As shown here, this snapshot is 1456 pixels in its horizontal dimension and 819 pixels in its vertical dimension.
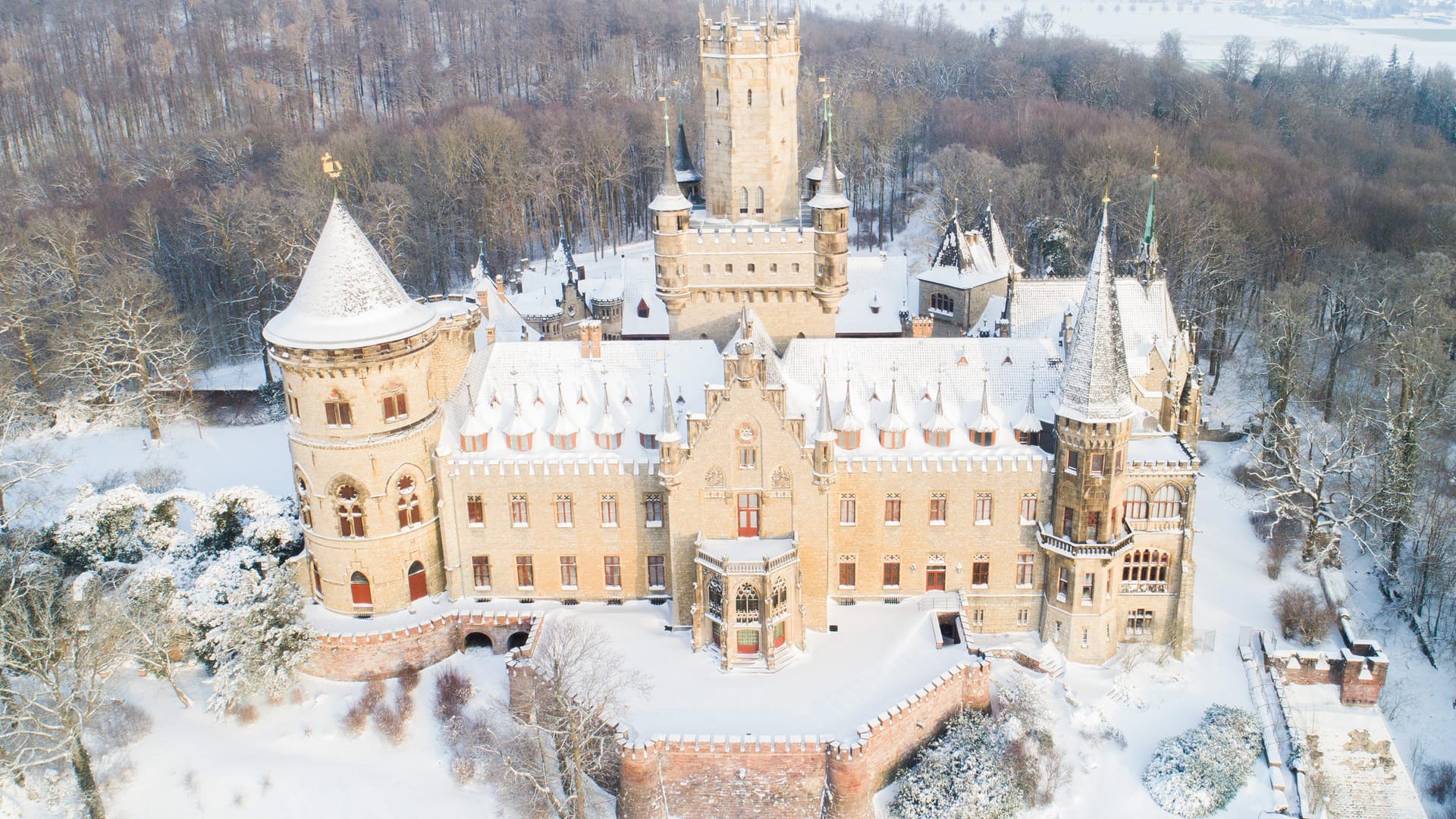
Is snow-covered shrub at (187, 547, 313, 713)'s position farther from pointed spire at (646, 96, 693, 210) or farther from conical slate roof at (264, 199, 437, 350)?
pointed spire at (646, 96, 693, 210)

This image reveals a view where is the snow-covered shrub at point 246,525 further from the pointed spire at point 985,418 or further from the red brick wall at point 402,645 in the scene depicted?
the pointed spire at point 985,418

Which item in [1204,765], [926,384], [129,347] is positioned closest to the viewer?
[1204,765]

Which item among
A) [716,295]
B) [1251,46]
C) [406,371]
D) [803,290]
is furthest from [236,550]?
[1251,46]

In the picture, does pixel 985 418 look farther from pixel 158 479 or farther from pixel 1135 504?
pixel 158 479

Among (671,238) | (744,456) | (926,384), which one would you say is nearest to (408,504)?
(744,456)

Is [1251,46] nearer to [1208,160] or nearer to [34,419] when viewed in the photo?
[1208,160]

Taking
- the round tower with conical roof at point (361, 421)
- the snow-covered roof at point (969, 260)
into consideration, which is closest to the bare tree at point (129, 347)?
the round tower with conical roof at point (361, 421)

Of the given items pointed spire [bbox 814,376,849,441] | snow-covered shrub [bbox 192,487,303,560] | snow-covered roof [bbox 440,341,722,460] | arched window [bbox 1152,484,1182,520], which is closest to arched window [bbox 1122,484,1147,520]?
arched window [bbox 1152,484,1182,520]
